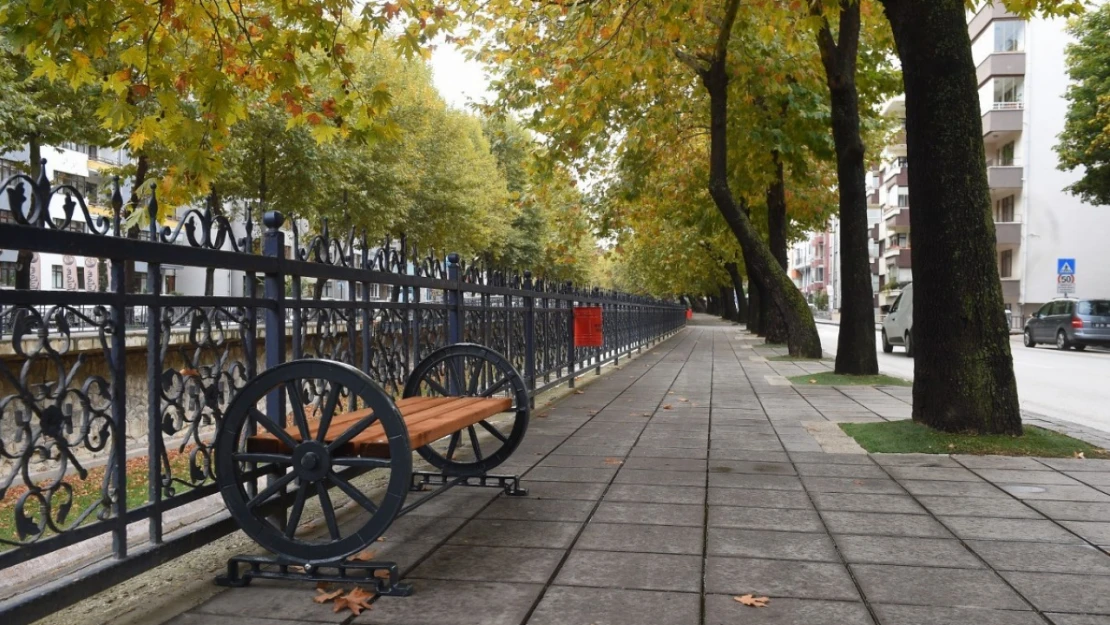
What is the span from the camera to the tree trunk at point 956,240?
7.35 m

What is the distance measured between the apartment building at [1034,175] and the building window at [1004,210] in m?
0.32

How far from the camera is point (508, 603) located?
3500 millimetres

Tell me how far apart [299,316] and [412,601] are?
5.57 feet

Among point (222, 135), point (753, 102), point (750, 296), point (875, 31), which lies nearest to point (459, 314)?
point (222, 135)

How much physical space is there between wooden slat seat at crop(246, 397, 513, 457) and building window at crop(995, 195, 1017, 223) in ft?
154

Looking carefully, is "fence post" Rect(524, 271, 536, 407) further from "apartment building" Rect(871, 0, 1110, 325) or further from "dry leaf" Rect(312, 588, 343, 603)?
"apartment building" Rect(871, 0, 1110, 325)

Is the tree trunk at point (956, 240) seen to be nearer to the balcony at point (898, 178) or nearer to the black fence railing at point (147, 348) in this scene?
the black fence railing at point (147, 348)

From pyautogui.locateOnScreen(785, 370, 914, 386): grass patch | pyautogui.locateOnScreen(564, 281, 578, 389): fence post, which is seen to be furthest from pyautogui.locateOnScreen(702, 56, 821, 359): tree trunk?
pyautogui.locateOnScreen(564, 281, 578, 389): fence post

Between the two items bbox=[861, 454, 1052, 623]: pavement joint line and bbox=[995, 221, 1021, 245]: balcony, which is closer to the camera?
bbox=[861, 454, 1052, 623]: pavement joint line

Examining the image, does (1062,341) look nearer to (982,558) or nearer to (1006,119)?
(1006,119)

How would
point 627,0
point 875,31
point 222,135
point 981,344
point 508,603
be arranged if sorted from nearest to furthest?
point 508,603 < point 981,344 < point 222,135 < point 627,0 < point 875,31

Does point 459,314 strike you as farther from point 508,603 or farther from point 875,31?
point 875,31

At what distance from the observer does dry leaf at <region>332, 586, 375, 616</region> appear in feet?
11.3

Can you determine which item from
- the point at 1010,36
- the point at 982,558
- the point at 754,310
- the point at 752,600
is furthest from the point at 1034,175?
the point at 752,600
